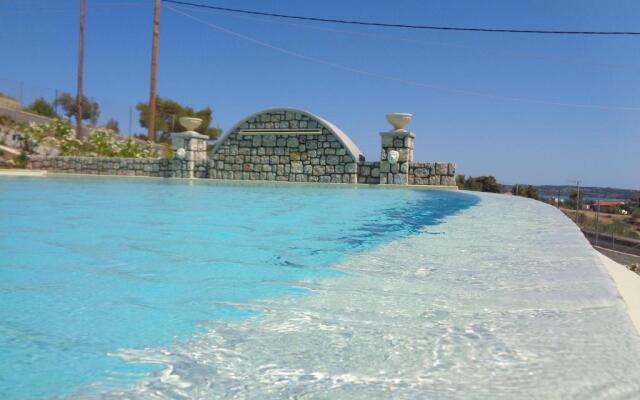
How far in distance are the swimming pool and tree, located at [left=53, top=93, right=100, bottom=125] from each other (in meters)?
30.7

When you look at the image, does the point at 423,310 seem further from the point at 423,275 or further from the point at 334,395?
the point at 334,395

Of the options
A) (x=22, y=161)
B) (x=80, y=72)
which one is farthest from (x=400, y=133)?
(x=80, y=72)

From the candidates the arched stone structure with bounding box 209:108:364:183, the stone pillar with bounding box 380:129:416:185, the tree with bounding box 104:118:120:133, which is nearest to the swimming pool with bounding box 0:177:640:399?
the stone pillar with bounding box 380:129:416:185

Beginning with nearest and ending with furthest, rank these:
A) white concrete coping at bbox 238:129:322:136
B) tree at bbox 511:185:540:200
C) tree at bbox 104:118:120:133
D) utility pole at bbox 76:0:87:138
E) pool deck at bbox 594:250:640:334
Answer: pool deck at bbox 594:250:640:334 < tree at bbox 511:185:540:200 < white concrete coping at bbox 238:129:322:136 < utility pole at bbox 76:0:87:138 < tree at bbox 104:118:120:133

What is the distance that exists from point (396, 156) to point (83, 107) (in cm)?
2735

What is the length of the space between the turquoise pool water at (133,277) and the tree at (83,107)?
28395 millimetres

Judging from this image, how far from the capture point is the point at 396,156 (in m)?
12.6

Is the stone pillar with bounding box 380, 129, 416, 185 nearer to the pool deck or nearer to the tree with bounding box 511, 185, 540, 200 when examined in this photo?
the tree with bounding box 511, 185, 540, 200

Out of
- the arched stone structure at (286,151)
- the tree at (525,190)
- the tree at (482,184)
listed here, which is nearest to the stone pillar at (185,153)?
the arched stone structure at (286,151)

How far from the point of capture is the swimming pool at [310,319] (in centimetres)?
133

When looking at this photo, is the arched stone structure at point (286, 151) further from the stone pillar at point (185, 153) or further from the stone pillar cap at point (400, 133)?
the stone pillar cap at point (400, 133)

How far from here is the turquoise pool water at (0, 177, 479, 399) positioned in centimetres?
150

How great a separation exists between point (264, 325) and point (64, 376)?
2.30 ft

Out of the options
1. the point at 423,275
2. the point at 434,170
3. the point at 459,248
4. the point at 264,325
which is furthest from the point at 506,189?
the point at 264,325
